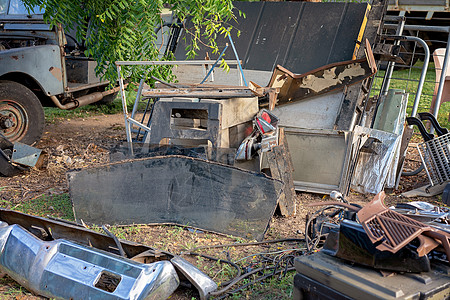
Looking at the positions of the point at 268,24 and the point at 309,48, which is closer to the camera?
the point at 309,48

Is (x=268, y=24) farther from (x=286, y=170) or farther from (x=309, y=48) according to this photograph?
(x=286, y=170)

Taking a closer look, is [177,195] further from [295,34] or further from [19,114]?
[295,34]

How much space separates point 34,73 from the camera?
625 cm

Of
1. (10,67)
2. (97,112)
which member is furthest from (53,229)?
(97,112)

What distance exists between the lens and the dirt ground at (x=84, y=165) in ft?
13.1

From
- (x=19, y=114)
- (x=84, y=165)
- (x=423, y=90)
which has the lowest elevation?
(x=84, y=165)

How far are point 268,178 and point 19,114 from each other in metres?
3.93

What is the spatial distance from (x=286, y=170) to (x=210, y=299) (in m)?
1.96

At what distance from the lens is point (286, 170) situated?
14.8ft

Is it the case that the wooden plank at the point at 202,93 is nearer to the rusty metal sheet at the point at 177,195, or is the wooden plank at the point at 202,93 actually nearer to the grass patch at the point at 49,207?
the rusty metal sheet at the point at 177,195

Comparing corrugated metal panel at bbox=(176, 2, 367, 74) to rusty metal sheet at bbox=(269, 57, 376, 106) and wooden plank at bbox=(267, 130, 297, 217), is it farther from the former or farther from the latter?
wooden plank at bbox=(267, 130, 297, 217)

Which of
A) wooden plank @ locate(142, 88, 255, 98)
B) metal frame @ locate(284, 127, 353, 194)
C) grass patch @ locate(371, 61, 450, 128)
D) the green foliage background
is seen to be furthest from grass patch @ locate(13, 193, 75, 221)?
grass patch @ locate(371, 61, 450, 128)

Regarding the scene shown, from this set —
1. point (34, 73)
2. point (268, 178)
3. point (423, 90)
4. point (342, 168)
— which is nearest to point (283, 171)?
point (268, 178)

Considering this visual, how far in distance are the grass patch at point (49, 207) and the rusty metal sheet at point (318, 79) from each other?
2.62m
